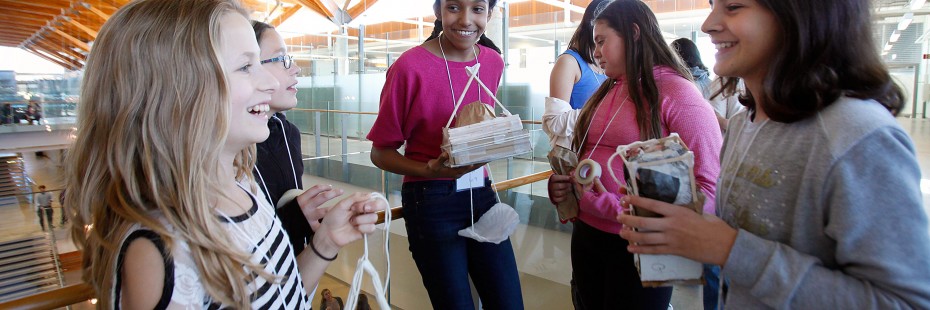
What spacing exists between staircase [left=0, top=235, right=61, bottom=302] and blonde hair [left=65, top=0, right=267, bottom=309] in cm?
940

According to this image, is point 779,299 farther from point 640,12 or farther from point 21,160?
point 21,160

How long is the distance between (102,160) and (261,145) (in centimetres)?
63

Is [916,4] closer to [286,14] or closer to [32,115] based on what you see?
[286,14]

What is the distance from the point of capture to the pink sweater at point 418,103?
1670mm

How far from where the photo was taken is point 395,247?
8.84 feet

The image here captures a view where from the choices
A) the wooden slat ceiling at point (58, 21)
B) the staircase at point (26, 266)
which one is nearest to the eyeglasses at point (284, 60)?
the wooden slat ceiling at point (58, 21)

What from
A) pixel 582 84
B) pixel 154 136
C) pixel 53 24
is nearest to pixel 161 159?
pixel 154 136

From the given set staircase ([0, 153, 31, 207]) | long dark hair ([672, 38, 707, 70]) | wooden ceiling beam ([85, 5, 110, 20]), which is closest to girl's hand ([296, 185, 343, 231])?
long dark hair ([672, 38, 707, 70])

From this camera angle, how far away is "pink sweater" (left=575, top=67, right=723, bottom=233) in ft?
4.71

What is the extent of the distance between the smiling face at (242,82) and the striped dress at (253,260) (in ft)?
0.52

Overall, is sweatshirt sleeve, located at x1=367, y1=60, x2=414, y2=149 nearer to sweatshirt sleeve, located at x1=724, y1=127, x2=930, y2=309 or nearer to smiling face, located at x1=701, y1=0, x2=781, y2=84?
smiling face, located at x1=701, y1=0, x2=781, y2=84

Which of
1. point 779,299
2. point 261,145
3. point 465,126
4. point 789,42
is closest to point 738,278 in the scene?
point 779,299

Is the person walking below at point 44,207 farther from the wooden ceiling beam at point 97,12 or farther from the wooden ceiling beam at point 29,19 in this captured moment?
the wooden ceiling beam at point 97,12

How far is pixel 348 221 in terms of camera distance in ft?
3.72
